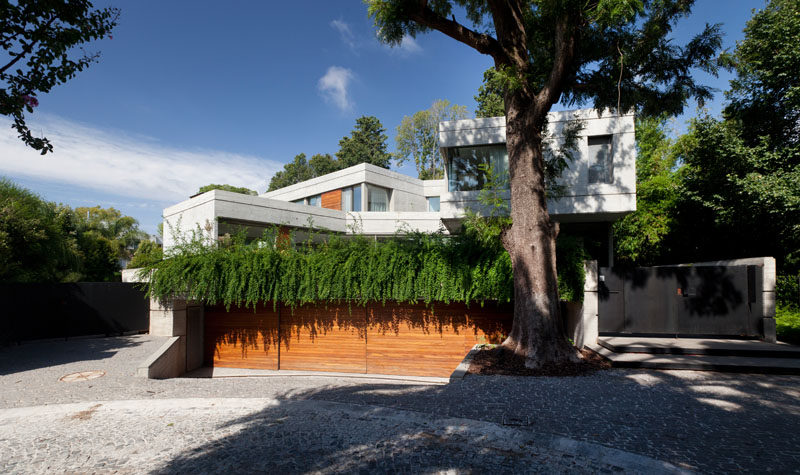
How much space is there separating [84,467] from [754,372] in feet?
31.2

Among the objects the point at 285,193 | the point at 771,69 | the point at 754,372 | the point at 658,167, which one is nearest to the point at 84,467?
the point at 754,372

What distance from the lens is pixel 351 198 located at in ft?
82.7

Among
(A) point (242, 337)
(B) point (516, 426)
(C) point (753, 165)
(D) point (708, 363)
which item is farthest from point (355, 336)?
(C) point (753, 165)

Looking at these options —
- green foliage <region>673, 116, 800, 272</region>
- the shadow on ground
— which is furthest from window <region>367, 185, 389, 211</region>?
green foliage <region>673, 116, 800, 272</region>

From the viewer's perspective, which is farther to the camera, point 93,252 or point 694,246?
point 93,252

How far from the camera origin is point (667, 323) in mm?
9953

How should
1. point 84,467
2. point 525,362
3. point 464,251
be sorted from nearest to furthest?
point 84,467 → point 525,362 → point 464,251

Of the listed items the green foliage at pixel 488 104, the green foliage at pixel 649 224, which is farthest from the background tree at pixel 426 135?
the green foliage at pixel 649 224

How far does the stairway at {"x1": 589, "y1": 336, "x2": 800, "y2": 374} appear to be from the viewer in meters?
6.91

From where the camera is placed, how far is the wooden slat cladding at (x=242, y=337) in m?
11.3

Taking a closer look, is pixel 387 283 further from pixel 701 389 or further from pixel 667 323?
pixel 667 323

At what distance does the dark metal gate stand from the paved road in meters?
3.33

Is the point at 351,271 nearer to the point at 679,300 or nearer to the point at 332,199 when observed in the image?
the point at 679,300

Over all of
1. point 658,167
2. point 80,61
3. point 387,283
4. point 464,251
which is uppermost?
point 658,167
